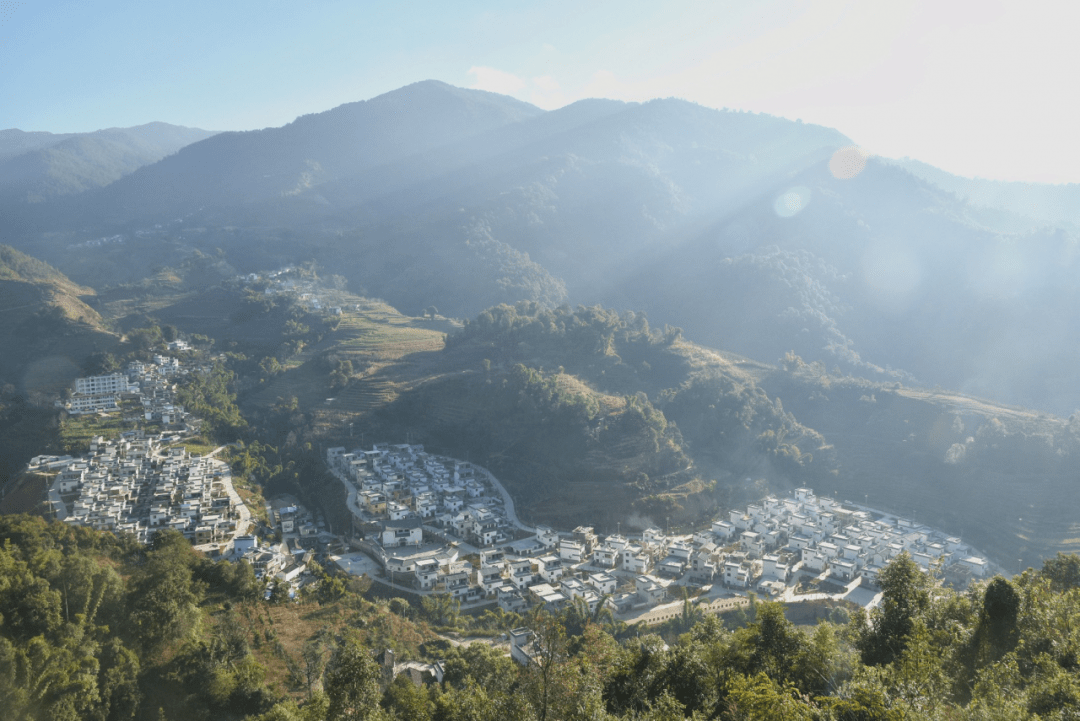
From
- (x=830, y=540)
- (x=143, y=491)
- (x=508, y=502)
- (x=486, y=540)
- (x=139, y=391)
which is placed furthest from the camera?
(x=139, y=391)

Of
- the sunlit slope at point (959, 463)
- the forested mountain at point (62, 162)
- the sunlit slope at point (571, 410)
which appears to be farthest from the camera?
the forested mountain at point (62, 162)

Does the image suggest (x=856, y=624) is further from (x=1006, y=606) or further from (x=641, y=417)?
(x=641, y=417)

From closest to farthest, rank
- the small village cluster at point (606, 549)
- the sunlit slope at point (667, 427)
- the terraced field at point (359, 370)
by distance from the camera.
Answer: the small village cluster at point (606, 549), the sunlit slope at point (667, 427), the terraced field at point (359, 370)

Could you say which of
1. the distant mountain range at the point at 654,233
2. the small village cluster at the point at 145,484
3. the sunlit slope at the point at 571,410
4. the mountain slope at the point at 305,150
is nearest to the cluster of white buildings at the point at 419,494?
the sunlit slope at the point at 571,410

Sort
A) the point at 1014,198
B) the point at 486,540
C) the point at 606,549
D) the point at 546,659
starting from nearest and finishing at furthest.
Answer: the point at 546,659 → the point at 606,549 → the point at 486,540 → the point at 1014,198

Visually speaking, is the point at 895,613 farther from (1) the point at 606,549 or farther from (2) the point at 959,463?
(2) the point at 959,463

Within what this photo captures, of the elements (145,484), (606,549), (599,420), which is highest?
(599,420)

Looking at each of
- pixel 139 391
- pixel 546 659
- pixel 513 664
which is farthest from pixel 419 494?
pixel 546 659

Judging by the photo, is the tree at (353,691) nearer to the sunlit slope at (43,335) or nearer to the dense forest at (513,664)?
the dense forest at (513,664)

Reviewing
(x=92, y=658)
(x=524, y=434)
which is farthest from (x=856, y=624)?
(x=524, y=434)
